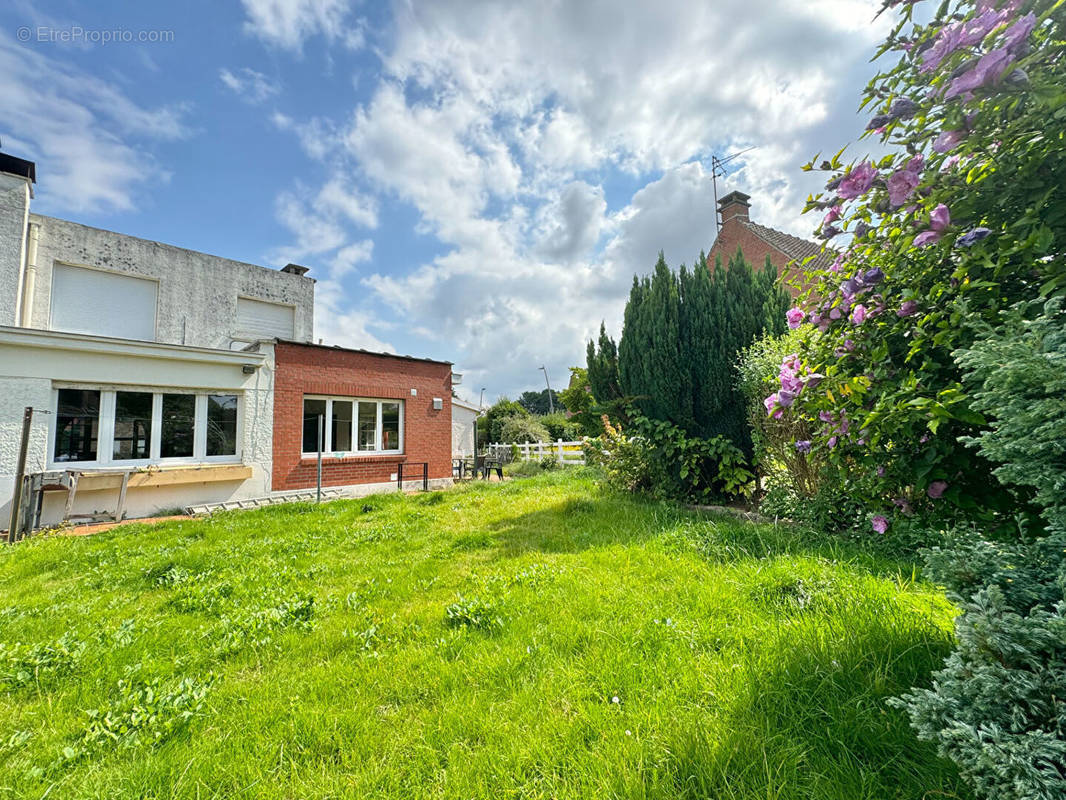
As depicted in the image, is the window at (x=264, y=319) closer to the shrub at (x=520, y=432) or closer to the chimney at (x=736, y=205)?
the shrub at (x=520, y=432)

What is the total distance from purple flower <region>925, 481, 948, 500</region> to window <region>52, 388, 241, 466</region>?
11.1 meters

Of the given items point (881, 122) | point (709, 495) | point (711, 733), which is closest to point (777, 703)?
point (711, 733)

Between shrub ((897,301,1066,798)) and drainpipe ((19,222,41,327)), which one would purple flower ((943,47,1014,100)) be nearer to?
shrub ((897,301,1066,798))

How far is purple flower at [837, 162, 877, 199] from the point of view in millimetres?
1791

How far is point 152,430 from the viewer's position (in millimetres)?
8172

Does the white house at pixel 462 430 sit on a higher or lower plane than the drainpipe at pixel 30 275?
lower

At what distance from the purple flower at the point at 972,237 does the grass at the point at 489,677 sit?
1.74 metres

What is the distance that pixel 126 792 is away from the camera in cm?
153

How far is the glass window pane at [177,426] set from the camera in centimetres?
836

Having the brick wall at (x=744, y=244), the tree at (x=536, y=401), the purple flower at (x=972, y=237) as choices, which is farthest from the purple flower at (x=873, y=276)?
the tree at (x=536, y=401)

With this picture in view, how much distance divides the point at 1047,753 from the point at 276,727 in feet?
8.68

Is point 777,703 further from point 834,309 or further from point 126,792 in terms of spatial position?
point 126,792

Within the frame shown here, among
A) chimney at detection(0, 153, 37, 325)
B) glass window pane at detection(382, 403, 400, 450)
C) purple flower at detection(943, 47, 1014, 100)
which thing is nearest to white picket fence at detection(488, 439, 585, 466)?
glass window pane at detection(382, 403, 400, 450)

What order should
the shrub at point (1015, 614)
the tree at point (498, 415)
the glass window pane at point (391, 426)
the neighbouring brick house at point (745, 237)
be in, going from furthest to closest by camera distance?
the tree at point (498, 415), the neighbouring brick house at point (745, 237), the glass window pane at point (391, 426), the shrub at point (1015, 614)
